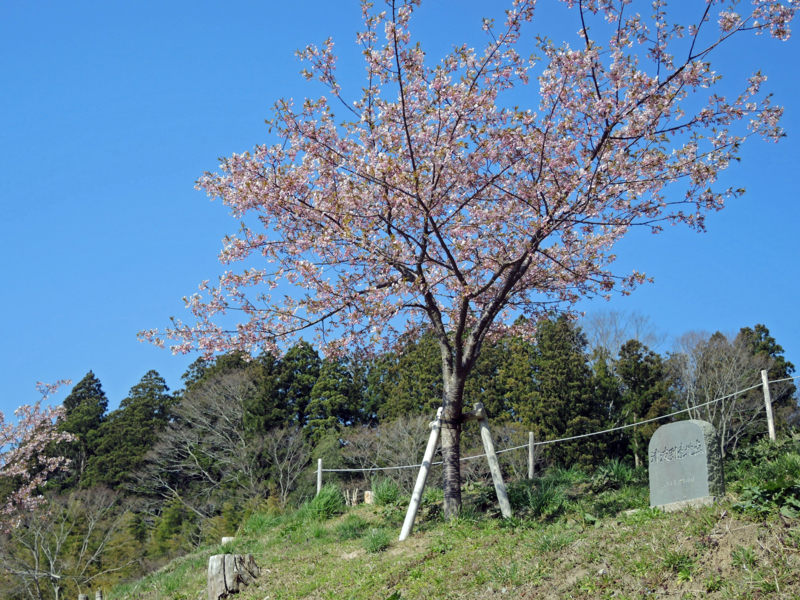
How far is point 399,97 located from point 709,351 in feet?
90.3

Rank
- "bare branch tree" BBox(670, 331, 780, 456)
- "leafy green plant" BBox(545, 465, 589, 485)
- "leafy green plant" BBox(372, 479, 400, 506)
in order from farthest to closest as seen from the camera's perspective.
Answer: "bare branch tree" BBox(670, 331, 780, 456)
"leafy green plant" BBox(372, 479, 400, 506)
"leafy green plant" BBox(545, 465, 589, 485)

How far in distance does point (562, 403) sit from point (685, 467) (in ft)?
77.1

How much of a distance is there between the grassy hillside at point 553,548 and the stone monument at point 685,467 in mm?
283

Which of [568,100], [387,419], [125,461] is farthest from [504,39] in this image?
[125,461]

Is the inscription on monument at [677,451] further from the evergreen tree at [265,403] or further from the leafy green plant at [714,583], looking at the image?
the evergreen tree at [265,403]

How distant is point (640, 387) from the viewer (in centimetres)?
3061

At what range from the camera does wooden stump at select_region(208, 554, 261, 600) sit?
23.0 feet

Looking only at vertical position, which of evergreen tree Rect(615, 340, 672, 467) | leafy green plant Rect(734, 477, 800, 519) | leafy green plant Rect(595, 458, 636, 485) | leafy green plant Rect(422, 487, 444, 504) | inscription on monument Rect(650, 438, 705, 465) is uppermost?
evergreen tree Rect(615, 340, 672, 467)

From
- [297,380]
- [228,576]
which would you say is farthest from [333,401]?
[228,576]

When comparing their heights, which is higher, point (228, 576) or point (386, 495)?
point (386, 495)

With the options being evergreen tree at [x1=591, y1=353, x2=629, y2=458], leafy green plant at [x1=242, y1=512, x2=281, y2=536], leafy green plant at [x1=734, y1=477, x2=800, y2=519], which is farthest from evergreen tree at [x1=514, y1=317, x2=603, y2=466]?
leafy green plant at [x1=734, y1=477, x2=800, y2=519]

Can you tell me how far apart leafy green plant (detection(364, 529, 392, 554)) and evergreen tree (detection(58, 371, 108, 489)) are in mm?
32494

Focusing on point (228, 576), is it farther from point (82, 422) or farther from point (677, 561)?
point (82, 422)

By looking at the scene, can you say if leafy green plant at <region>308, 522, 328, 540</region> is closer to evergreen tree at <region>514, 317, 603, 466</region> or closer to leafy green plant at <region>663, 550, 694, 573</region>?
leafy green plant at <region>663, 550, 694, 573</region>
